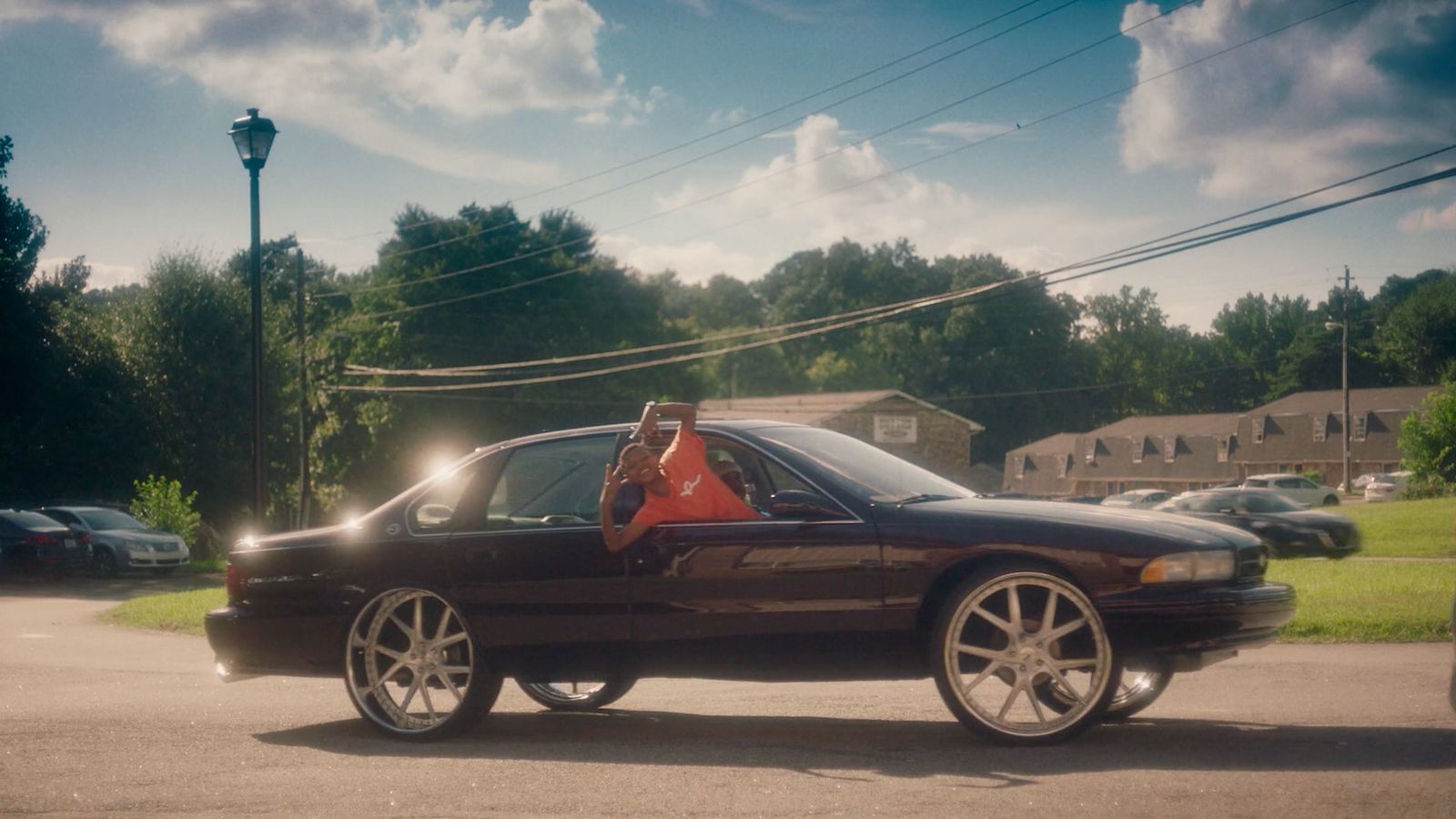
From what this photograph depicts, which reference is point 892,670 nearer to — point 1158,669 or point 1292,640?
point 1158,669

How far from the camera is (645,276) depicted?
240ft

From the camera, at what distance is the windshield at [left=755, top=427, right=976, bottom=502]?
7.07 m

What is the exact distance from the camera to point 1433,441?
6756 cm

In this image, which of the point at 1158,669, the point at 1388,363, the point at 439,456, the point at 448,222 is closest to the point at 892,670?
the point at 1158,669

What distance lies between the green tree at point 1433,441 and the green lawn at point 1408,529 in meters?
18.7

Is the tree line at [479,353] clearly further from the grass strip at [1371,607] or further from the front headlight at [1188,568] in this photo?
the front headlight at [1188,568]

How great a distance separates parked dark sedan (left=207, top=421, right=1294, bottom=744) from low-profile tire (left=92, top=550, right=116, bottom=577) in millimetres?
22622

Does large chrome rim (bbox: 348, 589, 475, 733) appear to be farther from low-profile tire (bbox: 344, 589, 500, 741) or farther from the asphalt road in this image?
the asphalt road

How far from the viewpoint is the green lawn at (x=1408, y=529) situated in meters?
33.4

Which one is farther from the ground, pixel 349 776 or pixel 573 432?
pixel 573 432

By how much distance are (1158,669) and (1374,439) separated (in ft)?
302

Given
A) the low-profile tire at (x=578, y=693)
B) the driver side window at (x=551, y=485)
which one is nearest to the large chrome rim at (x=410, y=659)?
the driver side window at (x=551, y=485)

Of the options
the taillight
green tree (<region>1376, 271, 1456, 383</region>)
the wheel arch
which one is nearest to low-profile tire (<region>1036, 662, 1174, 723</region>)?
the wheel arch

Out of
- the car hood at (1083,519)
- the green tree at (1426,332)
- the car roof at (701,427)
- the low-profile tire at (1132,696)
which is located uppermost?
the green tree at (1426,332)
